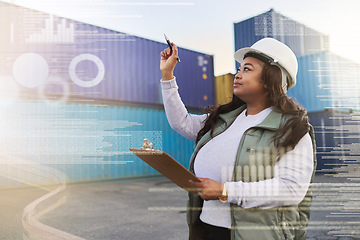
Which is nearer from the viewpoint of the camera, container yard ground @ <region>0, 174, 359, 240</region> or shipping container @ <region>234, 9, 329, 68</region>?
container yard ground @ <region>0, 174, 359, 240</region>

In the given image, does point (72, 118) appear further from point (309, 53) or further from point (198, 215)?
point (309, 53)

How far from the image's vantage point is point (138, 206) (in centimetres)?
587

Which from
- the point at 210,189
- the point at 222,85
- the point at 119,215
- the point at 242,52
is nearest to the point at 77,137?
the point at 119,215

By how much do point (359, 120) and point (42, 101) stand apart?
10391mm

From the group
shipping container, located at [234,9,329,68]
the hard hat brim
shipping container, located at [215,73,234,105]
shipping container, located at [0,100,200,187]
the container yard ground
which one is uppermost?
shipping container, located at [234,9,329,68]

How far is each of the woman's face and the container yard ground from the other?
124 inches

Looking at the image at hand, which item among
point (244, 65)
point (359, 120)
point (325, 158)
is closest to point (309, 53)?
point (359, 120)

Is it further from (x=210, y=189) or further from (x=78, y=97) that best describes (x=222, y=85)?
(x=210, y=189)

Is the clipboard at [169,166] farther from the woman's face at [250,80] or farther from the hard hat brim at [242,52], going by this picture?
the hard hat brim at [242,52]

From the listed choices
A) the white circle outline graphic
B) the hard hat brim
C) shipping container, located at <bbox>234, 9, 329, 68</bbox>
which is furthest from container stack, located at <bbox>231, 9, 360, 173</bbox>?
the hard hat brim

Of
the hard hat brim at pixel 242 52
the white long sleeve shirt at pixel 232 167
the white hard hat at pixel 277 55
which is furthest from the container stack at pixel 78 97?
the white hard hat at pixel 277 55

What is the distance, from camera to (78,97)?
937 cm

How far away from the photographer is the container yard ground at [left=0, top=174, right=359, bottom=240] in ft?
13.4

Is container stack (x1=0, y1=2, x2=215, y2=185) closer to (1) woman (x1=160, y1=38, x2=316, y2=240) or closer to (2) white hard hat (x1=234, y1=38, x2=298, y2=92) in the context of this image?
(1) woman (x1=160, y1=38, x2=316, y2=240)
